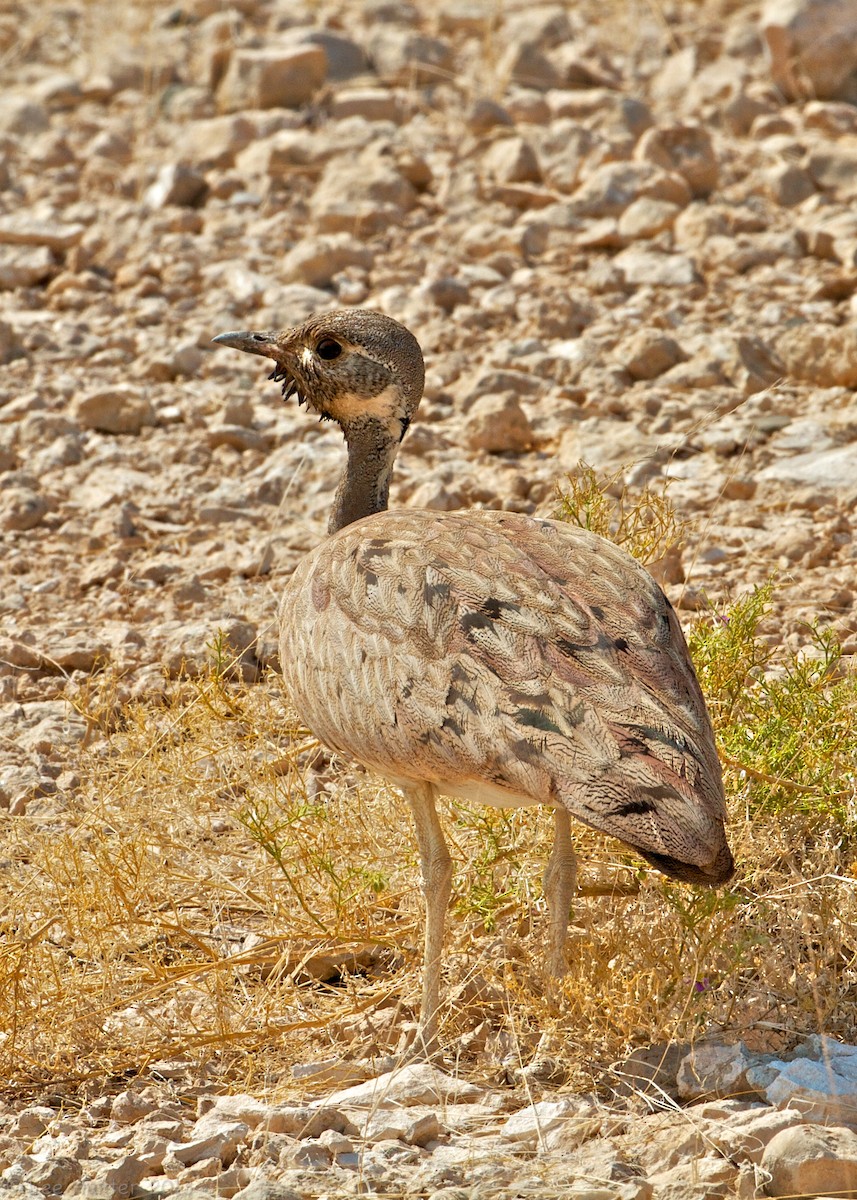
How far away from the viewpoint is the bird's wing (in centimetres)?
324

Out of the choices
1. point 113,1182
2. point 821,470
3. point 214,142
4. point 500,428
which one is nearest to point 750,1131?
point 113,1182

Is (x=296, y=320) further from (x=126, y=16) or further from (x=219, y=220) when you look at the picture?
(x=126, y=16)

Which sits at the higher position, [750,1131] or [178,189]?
[178,189]

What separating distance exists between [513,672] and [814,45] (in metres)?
6.24

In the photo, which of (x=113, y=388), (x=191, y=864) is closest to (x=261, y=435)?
(x=113, y=388)

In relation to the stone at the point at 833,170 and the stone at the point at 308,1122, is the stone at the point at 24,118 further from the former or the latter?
the stone at the point at 308,1122

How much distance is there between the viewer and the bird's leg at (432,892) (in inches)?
150

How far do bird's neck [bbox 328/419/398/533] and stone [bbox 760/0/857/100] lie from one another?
5.05 metres

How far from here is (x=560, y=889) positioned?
3.82m

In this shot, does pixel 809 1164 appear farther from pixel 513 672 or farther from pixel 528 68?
pixel 528 68

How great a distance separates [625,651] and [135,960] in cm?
158

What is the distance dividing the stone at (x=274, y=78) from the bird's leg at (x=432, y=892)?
234 inches

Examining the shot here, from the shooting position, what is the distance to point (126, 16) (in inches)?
395

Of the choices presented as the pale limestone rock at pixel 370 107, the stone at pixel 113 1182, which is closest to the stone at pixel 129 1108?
the stone at pixel 113 1182
